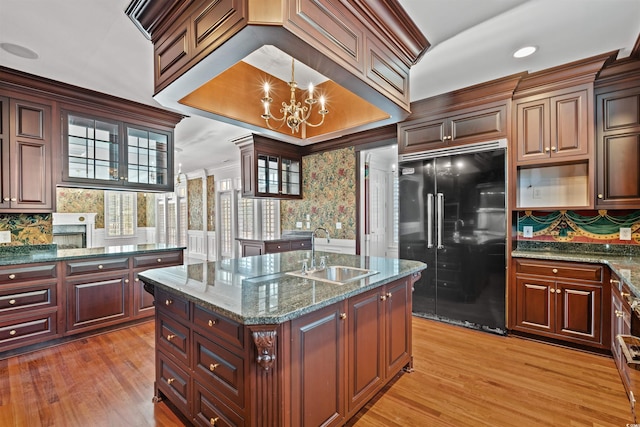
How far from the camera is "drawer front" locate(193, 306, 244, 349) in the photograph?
1434 mm

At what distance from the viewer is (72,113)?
3.25 m

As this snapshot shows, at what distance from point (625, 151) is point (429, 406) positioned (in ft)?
9.44

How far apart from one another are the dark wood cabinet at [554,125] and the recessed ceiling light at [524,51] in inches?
26.0

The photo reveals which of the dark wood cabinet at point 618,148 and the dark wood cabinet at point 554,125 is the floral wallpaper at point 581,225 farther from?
the dark wood cabinet at point 554,125

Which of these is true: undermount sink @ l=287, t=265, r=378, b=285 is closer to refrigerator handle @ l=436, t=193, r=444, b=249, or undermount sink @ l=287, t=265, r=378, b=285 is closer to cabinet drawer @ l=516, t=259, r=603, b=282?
refrigerator handle @ l=436, t=193, r=444, b=249

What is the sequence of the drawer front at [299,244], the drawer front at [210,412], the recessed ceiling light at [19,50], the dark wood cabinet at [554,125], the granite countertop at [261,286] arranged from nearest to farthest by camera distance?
the granite countertop at [261,286] < the drawer front at [210,412] < the recessed ceiling light at [19,50] < the dark wood cabinet at [554,125] < the drawer front at [299,244]

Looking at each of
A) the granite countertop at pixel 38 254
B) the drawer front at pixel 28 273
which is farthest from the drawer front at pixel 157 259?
the drawer front at pixel 28 273

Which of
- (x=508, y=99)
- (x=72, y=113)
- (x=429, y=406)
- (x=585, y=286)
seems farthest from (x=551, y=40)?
(x=72, y=113)

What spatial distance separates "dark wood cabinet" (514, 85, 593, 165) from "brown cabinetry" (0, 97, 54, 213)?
16.1 feet

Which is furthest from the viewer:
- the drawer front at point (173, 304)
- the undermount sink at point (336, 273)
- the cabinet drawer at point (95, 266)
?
the cabinet drawer at point (95, 266)

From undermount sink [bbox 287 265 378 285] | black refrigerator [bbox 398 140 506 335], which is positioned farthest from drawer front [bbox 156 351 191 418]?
black refrigerator [bbox 398 140 506 335]

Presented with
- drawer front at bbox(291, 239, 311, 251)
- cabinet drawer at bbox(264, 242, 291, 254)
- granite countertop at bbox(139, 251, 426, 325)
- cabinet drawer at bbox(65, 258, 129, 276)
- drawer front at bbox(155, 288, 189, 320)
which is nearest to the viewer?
granite countertop at bbox(139, 251, 426, 325)

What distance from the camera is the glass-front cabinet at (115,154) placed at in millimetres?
3283

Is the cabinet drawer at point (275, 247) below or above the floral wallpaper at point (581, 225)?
below
